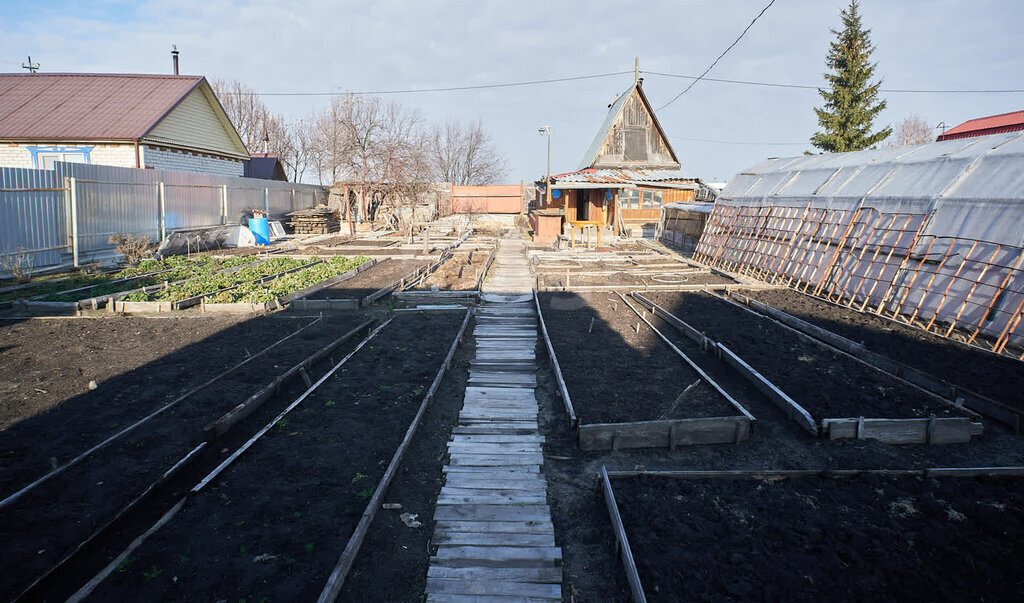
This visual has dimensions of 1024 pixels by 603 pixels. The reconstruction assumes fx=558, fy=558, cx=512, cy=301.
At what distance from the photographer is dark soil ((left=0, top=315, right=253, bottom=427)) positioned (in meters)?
7.24

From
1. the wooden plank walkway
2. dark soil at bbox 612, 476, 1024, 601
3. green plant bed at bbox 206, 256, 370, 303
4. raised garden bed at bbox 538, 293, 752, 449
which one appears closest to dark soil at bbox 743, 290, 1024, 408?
dark soil at bbox 612, 476, 1024, 601

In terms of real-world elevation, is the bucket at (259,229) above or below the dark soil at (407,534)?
above

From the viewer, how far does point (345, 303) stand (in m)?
12.6

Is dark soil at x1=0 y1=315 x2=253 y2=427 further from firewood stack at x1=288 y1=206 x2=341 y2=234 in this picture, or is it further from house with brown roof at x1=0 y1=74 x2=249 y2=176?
firewood stack at x1=288 y1=206 x2=341 y2=234

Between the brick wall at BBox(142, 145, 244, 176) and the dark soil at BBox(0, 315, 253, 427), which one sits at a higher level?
the brick wall at BBox(142, 145, 244, 176)

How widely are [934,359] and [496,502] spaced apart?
25.6 feet

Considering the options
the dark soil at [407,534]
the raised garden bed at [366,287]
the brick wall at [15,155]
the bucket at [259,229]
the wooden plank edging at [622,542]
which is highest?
the brick wall at [15,155]

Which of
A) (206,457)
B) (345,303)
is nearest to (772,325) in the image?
(345,303)

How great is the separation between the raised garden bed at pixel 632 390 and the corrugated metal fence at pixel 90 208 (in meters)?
14.5

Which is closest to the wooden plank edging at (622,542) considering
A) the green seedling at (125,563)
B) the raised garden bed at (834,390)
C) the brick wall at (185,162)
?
the raised garden bed at (834,390)

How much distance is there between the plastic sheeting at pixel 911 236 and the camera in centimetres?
1038

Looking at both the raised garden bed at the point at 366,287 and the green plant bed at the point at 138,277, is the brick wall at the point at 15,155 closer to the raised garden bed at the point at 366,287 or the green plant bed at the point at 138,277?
the green plant bed at the point at 138,277

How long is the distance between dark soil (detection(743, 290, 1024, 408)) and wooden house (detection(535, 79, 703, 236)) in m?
14.1

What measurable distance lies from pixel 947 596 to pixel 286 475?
543 centimetres
